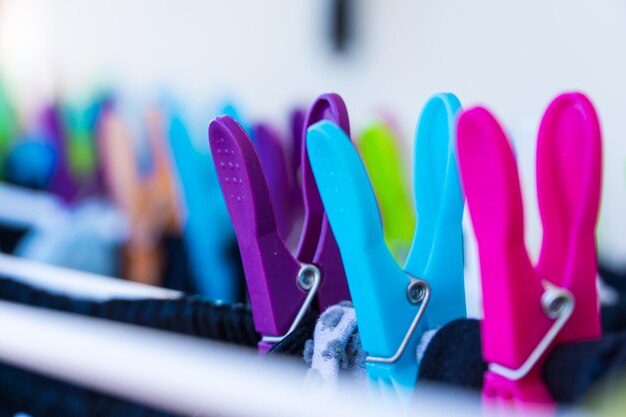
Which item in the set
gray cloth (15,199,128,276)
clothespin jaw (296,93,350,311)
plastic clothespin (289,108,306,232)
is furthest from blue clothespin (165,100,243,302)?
clothespin jaw (296,93,350,311)

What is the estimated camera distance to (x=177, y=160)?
791 mm

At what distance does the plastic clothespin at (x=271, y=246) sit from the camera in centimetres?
40

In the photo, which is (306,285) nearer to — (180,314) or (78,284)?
(180,314)

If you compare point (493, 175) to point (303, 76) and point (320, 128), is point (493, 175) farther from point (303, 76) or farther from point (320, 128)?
point (303, 76)

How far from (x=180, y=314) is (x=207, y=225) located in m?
0.29

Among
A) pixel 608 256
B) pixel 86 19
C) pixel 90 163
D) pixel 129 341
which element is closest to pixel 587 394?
pixel 129 341

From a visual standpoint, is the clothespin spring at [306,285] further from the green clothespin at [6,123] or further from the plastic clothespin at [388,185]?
the green clothespin at [6,123]

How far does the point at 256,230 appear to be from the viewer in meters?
0.42

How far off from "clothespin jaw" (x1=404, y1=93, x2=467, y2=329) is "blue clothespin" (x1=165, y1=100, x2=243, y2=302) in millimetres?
408

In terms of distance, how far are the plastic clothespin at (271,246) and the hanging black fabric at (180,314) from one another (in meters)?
0.06

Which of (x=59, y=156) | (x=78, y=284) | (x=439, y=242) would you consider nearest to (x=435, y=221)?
(x=439, y=242)

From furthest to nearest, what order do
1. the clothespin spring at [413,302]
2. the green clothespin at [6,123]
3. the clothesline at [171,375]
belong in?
the green clothespin at [6,123] → the clothespin spring at [413,302] → the clothesline at [171,375]

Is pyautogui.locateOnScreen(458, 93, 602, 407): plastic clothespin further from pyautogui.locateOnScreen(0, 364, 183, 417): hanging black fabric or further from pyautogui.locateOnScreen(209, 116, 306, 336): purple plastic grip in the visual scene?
pyautogui.locateOnScreen(0, 364, 183, 417): hanging black fabric

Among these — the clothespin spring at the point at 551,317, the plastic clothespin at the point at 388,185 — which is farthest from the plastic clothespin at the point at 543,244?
the plastic clothespin at the point at 388,185
